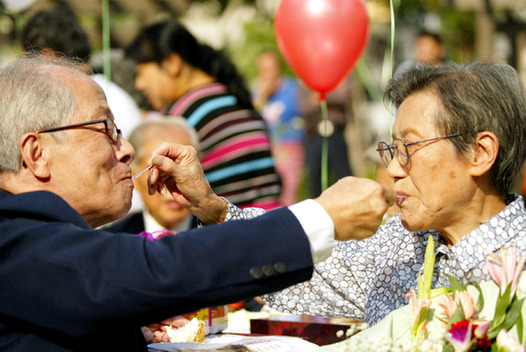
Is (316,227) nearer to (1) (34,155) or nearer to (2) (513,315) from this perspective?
(2) (513,315)

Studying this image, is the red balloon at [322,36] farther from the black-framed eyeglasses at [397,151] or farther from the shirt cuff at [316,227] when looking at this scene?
the shirt cuff at [316,227]

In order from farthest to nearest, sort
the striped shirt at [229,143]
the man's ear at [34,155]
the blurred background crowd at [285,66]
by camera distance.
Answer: the blurred background crowd at [285,66], the striped shirt at [229,143], the man's ear at [34,155]

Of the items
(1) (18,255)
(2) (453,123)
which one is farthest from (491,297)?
(1) (18,255)

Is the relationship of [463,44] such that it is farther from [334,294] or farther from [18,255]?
[18,255]

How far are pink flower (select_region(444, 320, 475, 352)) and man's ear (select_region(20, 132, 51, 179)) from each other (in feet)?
3.58

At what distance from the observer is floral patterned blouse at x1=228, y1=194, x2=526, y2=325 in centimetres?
212

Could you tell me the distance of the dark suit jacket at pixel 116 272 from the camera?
1548 millimetres

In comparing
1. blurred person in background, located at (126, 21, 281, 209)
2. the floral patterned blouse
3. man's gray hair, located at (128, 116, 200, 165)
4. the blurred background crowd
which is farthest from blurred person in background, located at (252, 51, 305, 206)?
the floral patterned blouse

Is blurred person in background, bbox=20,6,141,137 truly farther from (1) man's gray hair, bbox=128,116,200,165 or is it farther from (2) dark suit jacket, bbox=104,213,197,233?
(2) dark suit jacket, bbox=104,213,197,233

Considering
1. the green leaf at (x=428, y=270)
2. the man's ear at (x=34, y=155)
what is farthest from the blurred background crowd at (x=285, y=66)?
the man's ear at (x=34, y=155)

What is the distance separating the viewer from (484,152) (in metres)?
2.17

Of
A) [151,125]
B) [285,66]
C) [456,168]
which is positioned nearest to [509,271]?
[456,168]

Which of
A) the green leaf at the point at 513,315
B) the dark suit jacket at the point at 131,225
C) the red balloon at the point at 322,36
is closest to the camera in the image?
the green leaf at the point at 513,315

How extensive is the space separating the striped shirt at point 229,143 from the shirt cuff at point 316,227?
312 centimetres
